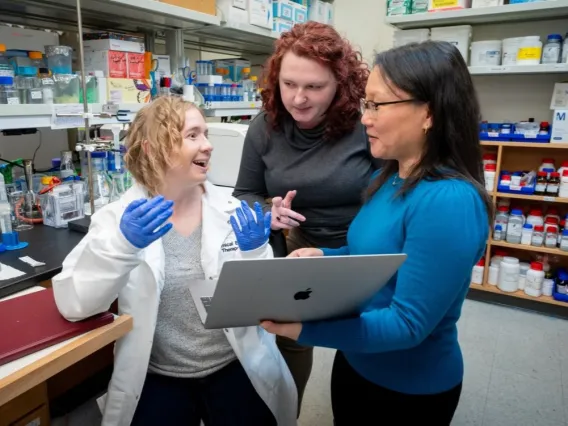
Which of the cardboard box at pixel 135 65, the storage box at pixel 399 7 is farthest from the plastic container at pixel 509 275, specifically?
the cardboard box at pixel 135 65

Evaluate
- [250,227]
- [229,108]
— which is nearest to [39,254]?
[250,227]

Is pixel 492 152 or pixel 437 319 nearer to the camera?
pixel 437 319

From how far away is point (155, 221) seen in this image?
0.92 meters

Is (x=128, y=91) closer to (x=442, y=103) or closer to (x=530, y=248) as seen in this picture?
(x=442, y=103)

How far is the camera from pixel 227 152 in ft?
7.97

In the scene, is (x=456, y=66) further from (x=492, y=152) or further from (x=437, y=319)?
(x=492, y=152)

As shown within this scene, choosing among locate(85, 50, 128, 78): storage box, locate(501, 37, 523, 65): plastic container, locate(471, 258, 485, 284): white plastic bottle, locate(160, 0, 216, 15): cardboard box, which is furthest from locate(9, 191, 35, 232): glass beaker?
locate(501, 37, 523, 65): plastic container

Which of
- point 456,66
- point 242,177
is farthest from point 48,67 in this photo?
point 456,66

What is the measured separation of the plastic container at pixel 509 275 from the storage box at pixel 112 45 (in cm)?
262

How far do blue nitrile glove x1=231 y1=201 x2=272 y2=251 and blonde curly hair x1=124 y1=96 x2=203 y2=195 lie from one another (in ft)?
0.96

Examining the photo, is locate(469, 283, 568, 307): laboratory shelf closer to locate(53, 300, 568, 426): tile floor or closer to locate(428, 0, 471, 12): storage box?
locate(53, 300, 568, 426): tile floor

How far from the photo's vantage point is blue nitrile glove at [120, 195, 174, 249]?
0.91 metres

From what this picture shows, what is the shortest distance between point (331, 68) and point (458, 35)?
195 centimetres

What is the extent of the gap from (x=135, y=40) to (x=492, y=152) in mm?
2417
